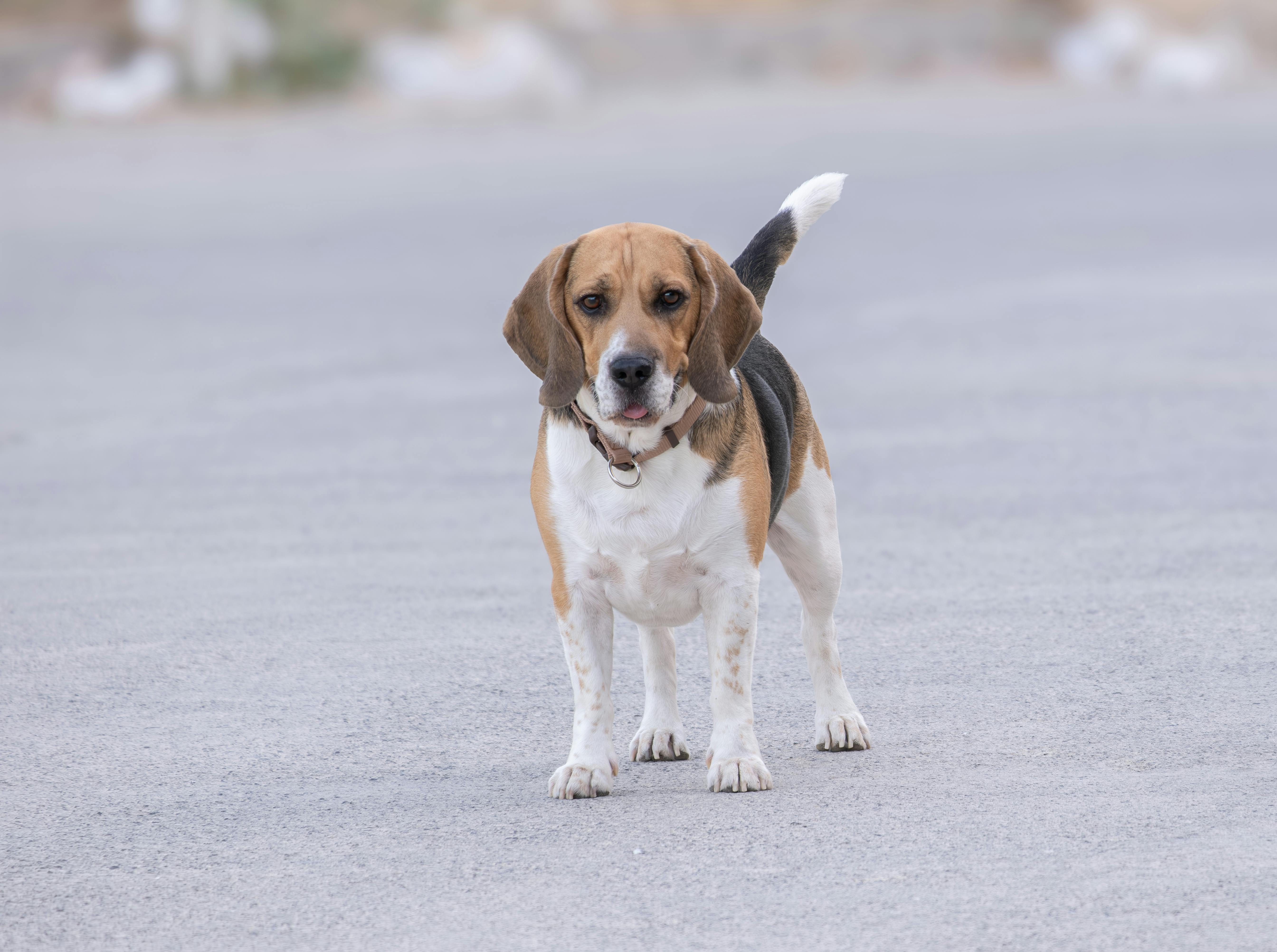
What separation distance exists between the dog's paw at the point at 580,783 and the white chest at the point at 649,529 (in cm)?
45

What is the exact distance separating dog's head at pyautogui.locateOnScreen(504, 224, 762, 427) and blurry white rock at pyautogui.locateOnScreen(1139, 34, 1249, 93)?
29.4 meters

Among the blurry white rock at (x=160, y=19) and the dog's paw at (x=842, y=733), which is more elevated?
the dog's paw at (x=842, y=733)

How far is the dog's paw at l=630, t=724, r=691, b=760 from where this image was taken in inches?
221

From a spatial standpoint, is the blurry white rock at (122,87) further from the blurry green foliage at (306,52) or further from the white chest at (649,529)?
the white chest at (649,529)

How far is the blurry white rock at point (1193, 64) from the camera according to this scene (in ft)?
106

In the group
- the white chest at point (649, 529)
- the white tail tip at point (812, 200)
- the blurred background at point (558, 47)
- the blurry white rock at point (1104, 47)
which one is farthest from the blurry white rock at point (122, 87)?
the white chest at point (649, 529)

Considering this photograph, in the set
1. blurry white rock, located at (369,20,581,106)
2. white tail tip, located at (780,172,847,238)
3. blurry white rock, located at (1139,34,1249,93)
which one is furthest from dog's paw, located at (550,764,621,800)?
blurry white rock, located at (1139,34,1249,93)

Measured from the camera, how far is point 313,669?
6.77 m

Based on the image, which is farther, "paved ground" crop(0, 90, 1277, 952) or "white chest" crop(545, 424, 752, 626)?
Answer: "white chest" crop(545, 424, 752, 626)

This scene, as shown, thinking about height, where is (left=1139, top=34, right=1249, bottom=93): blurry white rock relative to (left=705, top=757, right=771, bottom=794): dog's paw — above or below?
below

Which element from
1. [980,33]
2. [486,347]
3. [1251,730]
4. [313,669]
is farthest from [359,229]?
[1251,730]

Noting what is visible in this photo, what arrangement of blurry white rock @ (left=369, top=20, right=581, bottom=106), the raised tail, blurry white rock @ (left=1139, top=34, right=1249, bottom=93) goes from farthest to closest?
blurry white rock @ (left=1139, top=34, right=1249, bottom=93)
blurry white rock @ (left=369, top=20, right=581, bottom=106)
the raised tail

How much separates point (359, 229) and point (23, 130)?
5.32 metres

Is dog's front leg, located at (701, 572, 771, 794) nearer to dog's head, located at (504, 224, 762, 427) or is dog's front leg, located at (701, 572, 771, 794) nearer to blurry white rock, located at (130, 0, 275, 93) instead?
dog's head, located at (504, 224, 762, 427)
